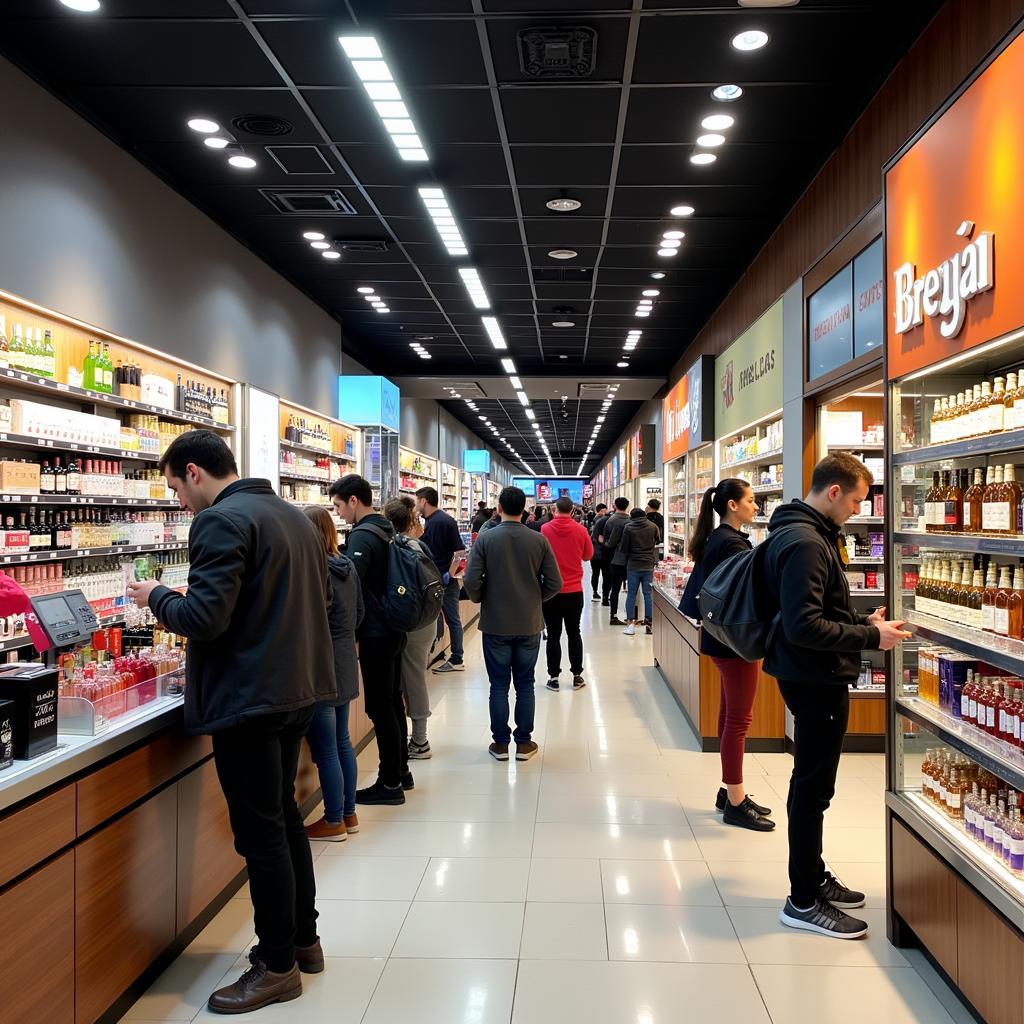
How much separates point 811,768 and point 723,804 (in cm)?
153

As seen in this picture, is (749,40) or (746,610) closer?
(746,610)

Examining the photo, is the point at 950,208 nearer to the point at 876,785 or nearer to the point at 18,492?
the point at 876,785

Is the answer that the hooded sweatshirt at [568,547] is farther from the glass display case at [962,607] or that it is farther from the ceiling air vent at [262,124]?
the glass display case at [962,607]

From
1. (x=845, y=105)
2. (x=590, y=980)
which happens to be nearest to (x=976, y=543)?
(x=590, y=980)

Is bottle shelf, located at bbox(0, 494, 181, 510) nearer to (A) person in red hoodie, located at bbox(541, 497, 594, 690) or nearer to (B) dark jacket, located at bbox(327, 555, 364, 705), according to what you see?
(B) dark jacket, located at bbox(327, 555, 364, 705)

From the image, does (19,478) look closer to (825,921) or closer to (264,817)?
(264,817)

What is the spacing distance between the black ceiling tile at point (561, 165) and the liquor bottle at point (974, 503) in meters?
3.56

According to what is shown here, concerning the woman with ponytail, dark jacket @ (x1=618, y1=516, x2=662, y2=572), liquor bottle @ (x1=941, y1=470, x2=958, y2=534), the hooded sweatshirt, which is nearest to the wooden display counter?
the woman with ponytail

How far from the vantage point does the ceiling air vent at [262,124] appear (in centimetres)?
510

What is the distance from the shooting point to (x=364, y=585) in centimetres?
460

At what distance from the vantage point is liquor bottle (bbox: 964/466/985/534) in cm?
286

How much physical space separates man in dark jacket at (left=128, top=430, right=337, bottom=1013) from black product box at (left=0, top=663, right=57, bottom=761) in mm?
359

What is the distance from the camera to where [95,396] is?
4680 millimetres

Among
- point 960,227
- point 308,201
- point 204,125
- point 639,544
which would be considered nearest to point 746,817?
point 960,227
